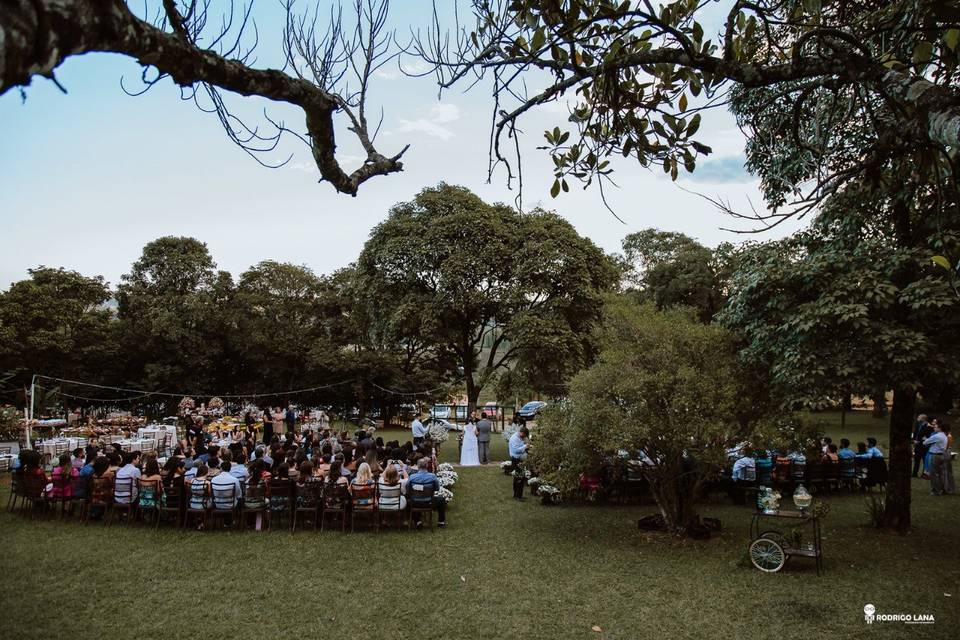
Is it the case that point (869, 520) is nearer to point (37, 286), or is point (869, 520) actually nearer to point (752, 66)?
point (752, 66)

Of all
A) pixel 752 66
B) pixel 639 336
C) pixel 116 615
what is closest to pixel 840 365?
pixel 639 336

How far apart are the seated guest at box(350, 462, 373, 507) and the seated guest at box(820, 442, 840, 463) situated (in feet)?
32.8

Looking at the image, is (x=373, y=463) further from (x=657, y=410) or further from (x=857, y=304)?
(x=857, y=304)

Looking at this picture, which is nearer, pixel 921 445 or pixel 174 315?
pixel 921 445

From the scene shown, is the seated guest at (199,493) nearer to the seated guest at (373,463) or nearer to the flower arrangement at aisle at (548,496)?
the seated guest at (373,463)

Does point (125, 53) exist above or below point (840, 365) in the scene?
above

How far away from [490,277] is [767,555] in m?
14.4

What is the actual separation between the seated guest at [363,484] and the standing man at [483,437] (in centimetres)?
754

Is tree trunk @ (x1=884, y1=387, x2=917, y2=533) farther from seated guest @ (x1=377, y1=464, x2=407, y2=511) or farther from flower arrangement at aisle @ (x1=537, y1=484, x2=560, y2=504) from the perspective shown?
seated guest @ (x1=377, y1=464, x2=407, y2=511)

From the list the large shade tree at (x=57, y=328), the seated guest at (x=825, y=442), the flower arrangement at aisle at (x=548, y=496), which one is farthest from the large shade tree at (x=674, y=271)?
the large shade tree at (x=57, y=328)

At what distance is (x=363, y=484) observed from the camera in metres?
10.6

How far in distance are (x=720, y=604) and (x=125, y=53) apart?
7.87 m

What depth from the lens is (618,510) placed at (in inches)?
485

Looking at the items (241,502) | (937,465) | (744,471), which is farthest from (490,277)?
(937,465)
